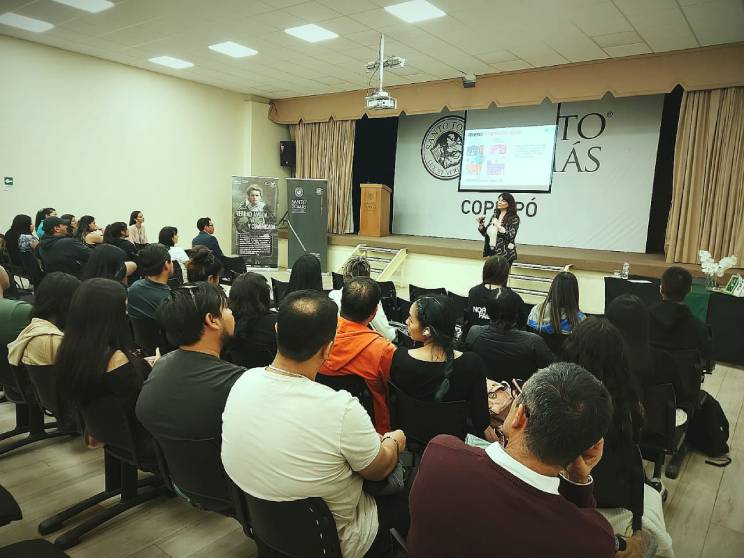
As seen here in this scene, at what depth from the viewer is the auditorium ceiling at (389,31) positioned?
15.2ft

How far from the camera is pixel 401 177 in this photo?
9.47 meters

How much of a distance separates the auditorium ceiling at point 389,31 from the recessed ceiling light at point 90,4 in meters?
0.10

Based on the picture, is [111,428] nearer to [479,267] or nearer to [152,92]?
[479,267]

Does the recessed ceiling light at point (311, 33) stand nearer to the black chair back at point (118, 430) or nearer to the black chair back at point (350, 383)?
the black chair back at point (350, 383)

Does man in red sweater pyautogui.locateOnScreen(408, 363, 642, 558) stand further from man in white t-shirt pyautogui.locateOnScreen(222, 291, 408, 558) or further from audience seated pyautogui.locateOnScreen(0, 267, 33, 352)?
audience seated pyautogui.locateOnScreen(0, 267, 33, 352)

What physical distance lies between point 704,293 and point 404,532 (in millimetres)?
4826

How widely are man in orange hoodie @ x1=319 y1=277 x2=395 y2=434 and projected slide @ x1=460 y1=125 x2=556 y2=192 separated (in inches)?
252

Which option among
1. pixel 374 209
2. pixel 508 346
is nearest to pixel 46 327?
pixel 508 346

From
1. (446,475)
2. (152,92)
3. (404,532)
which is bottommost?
(404,532)

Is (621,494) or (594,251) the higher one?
(594,251)

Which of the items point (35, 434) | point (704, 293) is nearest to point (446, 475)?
point (35, 434)

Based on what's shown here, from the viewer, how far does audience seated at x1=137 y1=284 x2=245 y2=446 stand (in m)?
1.50

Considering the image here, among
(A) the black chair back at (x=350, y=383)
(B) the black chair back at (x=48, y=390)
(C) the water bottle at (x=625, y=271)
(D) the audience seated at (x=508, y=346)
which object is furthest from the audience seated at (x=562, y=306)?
(C) the water bottle at (x=625, y=271)

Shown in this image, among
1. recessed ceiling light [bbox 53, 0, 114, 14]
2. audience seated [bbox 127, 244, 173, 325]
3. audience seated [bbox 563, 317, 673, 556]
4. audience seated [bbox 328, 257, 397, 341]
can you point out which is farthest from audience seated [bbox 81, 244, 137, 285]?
recessed ceiling light [bbox 53, 0, 114, 14]
